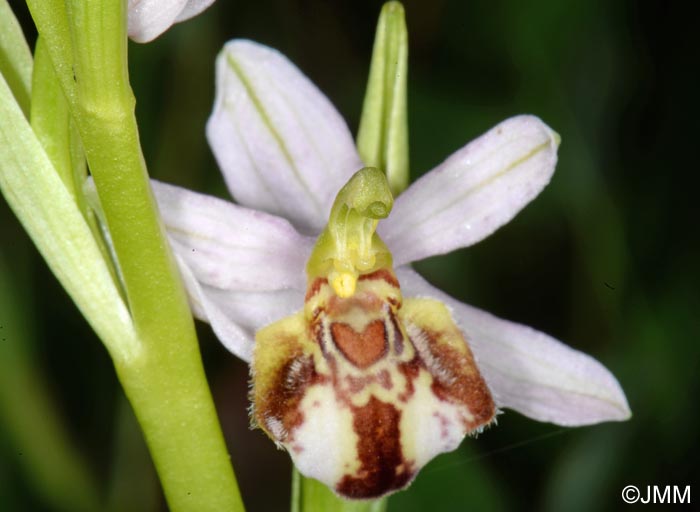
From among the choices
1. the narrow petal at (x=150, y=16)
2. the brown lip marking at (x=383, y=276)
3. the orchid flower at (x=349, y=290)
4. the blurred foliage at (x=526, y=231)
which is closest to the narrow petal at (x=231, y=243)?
the orchid flower at (x=349, y=290)

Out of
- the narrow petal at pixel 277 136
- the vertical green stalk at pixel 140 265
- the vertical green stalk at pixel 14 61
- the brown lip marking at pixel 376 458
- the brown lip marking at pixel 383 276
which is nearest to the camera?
the vertical green stalk at pixel 140 265

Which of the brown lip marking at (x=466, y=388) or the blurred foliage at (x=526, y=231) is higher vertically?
the brown lip marking at (x=466, y=388)

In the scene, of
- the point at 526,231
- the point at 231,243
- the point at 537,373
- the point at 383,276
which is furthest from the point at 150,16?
the point at 526,231

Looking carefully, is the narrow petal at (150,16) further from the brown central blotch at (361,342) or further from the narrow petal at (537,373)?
the narrow petal at (537,373)

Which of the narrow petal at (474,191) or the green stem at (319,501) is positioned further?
the narrow petal at (474,191)

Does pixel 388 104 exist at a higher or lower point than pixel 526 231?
higher

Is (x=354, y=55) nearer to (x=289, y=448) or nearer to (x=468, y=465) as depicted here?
(x=468, y=465)

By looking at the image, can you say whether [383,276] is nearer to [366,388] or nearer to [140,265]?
[366,388]

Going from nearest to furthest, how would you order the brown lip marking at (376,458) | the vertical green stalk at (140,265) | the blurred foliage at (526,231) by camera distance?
the vertical green stalk at (140,265) < the brown lip marking at (376,458) < the blurred foliage at (526,231)
